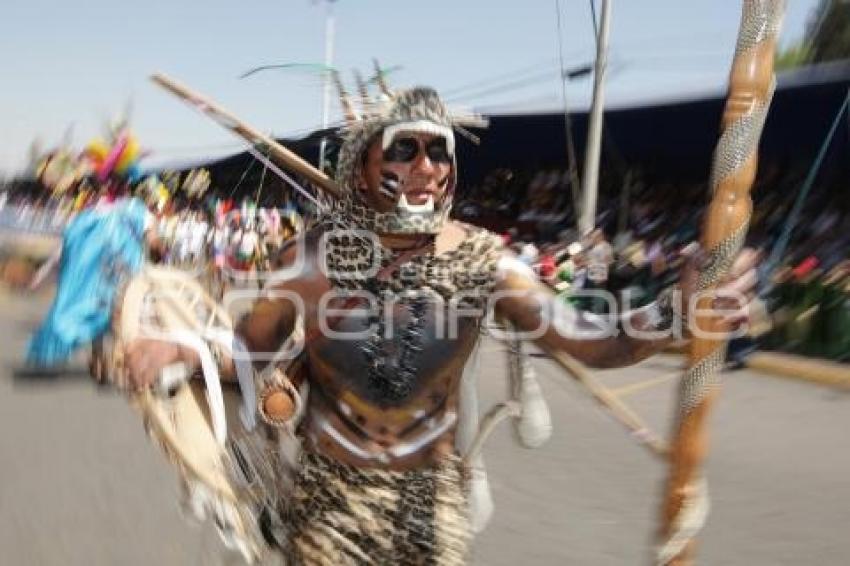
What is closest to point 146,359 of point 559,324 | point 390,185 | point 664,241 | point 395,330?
point 395,330

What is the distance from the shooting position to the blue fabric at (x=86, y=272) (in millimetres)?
7508

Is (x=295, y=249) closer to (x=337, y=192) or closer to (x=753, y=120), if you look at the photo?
(x=337, y=192)

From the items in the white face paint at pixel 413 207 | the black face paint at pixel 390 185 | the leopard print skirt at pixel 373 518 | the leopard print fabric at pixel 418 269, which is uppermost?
the black face paint at pixel 390 185

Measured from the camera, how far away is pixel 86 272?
7.94 m

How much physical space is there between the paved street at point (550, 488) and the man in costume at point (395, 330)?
66cm

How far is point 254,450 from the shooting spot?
231cm

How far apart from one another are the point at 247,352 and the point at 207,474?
299 millimetres

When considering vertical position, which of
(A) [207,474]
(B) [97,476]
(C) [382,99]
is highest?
(C) [382,99]

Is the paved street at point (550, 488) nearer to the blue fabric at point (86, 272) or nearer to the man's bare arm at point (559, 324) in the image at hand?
the blue fabric at point (86, 272)

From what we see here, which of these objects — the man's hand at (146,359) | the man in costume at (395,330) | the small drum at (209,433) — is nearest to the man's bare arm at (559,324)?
the man in costume at (395,330)

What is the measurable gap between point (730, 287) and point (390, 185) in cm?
75

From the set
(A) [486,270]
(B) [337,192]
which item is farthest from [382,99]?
(A) [486,270]

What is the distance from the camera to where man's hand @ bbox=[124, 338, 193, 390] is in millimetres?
1978

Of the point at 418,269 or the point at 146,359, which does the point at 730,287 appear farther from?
the point at 146,359
